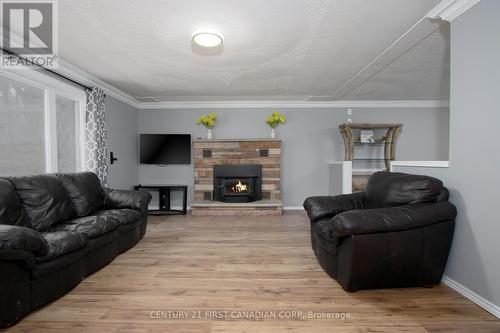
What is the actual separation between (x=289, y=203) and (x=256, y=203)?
936 mm

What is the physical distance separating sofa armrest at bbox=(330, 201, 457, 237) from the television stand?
3.90m

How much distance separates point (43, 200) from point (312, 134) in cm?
486

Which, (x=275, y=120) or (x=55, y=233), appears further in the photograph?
(x=275, y=120)

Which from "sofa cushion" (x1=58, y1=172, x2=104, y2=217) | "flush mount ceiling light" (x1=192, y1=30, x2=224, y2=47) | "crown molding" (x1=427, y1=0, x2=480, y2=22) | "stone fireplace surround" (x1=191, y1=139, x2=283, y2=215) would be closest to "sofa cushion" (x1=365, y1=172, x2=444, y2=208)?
"crown molding" (x1=427, y1=0, x2=480, y2=22)

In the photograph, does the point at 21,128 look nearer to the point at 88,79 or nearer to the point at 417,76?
the point at 88,79

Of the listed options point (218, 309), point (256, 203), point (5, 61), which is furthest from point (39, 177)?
Answer: point (256, 203)

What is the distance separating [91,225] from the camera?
262 centimetres

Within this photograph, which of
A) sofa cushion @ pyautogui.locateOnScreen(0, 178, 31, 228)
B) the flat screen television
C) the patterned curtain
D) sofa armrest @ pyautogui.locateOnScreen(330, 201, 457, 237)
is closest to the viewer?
sofa armrest @ pyautogui.locateOnScreen(330, 201, 457, 237)

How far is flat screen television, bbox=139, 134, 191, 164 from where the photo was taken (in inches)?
222

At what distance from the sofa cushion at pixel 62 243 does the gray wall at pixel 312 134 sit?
12.7 ft

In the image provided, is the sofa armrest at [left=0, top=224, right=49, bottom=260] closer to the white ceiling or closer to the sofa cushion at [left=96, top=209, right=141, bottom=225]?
the sofa cushion at [left=96, top=209, right=141, bottom=225]

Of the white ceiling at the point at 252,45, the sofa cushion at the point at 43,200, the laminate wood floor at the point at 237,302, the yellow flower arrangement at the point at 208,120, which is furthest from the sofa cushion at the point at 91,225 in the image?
the yellow flower arrangement at the point at 208,120

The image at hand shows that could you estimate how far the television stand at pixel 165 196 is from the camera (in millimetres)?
5418

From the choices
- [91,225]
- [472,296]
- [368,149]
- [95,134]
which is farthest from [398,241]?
[95,134]
